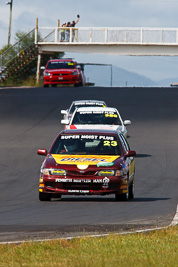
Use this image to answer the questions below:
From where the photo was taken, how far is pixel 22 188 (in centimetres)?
1719

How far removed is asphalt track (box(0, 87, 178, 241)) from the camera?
11.2 meters

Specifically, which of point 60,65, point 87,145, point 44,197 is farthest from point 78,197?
point 60,65

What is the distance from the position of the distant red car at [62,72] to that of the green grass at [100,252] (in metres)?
40.0

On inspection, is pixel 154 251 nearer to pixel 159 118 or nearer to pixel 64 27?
pixel 159 118

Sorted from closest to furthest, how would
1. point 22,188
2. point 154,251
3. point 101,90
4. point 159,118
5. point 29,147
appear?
point 154,251 < point 22,188 < point 29,147 < point 159,118 < point 101,90

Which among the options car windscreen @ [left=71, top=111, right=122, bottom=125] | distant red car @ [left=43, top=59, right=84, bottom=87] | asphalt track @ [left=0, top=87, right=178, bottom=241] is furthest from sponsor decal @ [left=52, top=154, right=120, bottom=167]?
distant red car @ [left=43, top=59, right=84, bottom=87]

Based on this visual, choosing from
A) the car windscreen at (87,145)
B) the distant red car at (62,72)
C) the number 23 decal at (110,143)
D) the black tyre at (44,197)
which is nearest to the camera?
the black tyre at (44,197)

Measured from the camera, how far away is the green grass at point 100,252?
750 cm

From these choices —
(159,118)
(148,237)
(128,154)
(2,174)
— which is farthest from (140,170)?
(159,118)

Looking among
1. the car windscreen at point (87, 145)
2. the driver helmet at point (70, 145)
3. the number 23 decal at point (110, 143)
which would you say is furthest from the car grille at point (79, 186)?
the number 23 decal at point (110, 143)

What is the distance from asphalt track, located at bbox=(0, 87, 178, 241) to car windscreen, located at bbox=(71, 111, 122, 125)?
1448mm

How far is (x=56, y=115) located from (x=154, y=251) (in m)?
27.7

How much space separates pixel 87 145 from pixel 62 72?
112 feet

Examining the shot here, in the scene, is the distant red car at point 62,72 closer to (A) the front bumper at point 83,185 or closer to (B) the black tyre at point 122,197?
(B) the black tyre at point 122,197
